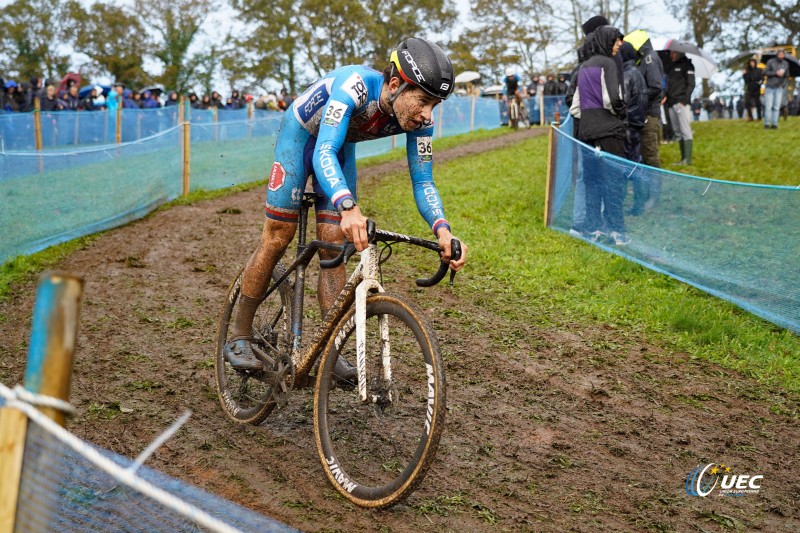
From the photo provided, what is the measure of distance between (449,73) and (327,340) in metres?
1.54

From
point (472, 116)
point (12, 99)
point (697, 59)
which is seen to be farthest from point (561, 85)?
point (12, 99)

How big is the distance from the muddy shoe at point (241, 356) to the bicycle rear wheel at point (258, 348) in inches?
1.7

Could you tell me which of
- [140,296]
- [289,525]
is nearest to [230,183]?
[140,296]

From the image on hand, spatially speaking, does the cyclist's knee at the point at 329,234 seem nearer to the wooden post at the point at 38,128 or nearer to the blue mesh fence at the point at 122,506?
the blue mesh fence at the point at 122,506

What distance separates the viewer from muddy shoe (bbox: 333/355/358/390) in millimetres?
4082

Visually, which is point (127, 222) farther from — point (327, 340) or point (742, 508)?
point (742, 508)

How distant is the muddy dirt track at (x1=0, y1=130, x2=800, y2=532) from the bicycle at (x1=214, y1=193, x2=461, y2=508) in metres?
0.20

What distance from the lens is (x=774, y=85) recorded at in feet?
67.4

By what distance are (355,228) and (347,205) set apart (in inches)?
5.2

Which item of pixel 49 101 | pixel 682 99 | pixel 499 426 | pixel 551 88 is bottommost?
pixel 499 426

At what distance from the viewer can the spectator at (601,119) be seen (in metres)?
9.07

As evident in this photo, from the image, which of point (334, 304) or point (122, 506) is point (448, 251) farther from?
point (122, 506)

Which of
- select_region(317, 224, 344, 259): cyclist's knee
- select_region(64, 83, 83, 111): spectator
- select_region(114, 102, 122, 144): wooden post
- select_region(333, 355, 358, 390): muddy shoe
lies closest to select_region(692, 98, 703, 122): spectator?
select_region(64, 83, 83, 111): spectator

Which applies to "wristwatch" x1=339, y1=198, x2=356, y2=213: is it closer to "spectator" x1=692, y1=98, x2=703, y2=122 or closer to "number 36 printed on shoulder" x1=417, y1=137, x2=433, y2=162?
"number 36 printed on shoulder" x1=417, y1=137, x2=433, y2=162
